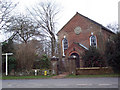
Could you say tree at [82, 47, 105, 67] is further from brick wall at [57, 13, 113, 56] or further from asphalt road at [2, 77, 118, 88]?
asphalt road at [2, 77, 118, 88]

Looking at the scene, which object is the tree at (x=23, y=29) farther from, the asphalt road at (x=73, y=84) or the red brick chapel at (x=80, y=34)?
the asphalt road at (x=73, y=84)

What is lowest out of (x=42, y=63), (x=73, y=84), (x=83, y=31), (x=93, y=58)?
(x=73, y=84)

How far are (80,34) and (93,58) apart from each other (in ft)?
31.6

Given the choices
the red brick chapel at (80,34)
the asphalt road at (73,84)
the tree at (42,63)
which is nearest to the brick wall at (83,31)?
the red brick chapel at (80,34)

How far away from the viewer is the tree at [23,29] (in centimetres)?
3169

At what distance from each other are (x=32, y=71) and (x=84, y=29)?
13.5 metres

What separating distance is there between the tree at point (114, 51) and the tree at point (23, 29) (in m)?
20.0

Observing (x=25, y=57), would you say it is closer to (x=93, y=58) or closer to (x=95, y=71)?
(x=93, y=58)

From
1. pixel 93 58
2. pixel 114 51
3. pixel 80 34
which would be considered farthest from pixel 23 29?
pixel 114 51

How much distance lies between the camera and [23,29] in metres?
34.5

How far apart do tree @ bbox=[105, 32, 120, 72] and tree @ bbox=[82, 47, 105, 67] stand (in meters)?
4.11

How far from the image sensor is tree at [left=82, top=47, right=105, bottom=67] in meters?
21.2

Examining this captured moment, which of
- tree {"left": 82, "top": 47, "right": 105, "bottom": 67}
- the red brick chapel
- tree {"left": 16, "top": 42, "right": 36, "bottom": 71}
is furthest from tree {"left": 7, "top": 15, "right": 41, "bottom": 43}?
tree {"left": 82, "top": 47, "right": 105, "bottom": 67}

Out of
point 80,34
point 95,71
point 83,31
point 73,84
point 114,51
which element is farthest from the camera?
point 80,34
